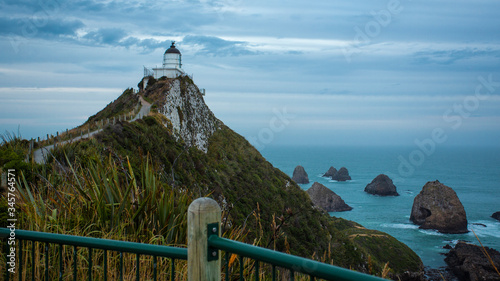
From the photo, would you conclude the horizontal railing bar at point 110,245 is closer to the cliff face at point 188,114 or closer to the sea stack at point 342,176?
the cliff face at point 188,114

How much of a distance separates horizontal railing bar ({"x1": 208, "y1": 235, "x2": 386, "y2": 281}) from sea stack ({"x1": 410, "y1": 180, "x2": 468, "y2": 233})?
68.5 metres

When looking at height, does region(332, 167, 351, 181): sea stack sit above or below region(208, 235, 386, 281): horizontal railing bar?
below

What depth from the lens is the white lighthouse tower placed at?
52.1 metres

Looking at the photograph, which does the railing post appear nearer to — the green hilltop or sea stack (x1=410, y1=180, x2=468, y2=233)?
the green hilltop

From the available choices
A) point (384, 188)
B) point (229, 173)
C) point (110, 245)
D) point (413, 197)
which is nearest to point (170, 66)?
point (229, 173)

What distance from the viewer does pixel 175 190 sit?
21.0 feet

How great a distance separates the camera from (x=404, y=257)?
48.7 m

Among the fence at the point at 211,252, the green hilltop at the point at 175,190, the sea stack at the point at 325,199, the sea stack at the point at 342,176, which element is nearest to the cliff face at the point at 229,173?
the green hilltop at the point at 175,190

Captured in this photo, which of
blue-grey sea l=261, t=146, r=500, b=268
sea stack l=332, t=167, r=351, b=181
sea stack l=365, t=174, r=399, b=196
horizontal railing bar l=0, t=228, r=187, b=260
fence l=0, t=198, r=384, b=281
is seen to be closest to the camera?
fence l=0, t=198, r=384, b=281

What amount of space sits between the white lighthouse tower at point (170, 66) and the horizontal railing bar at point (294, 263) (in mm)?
51676

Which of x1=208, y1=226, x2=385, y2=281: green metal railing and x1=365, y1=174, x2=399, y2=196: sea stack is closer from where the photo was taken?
x1=208, y1=226, x2=385, y2=281: green metal railing

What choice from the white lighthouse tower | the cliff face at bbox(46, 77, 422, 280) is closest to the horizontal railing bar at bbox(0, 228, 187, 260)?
the cliff face at bbox(46, 77, 422, 280)

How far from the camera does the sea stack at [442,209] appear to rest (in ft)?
207

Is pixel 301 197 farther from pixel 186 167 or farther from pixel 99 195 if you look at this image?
pixel 99 195
